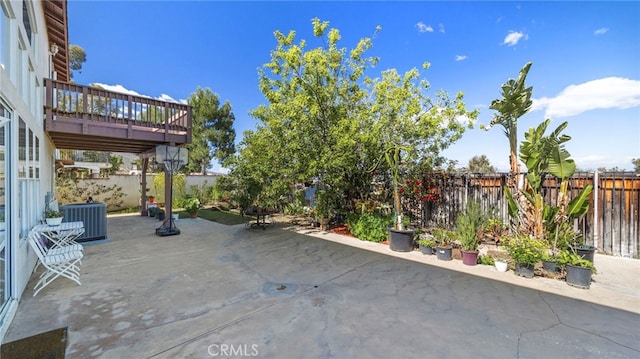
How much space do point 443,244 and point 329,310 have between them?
3445 mm

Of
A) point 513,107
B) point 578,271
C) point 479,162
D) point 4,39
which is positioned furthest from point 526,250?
point 479,162

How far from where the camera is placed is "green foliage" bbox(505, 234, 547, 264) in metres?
4.48

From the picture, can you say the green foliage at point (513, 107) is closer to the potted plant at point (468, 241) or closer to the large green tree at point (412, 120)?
the large green tree at point (412, 120)

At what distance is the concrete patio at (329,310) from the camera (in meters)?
2.58

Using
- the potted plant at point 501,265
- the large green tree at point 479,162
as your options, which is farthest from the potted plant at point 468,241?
the large green tree at point 479,162

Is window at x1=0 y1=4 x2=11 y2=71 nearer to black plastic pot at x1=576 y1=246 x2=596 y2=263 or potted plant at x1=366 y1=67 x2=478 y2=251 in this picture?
potted plant at x1=366 y1=67 x2=478 y2=251

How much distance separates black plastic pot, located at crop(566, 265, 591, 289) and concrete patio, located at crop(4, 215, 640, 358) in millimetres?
115

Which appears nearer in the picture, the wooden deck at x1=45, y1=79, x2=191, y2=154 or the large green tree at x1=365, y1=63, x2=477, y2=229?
the wooden deck at x1=45, y1=79, x2=191, y2=154

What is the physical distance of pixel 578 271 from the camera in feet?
13.3

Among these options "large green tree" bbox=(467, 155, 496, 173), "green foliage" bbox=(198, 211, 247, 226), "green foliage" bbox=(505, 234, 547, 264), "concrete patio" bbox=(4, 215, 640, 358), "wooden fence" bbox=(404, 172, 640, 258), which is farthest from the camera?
"large green tree" bbox=(467, 155, 496, 173)

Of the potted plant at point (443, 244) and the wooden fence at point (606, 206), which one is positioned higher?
the wooden fence at point (606, 206)

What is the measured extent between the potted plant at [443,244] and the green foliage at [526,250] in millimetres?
1075

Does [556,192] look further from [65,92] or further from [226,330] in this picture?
[65,92]

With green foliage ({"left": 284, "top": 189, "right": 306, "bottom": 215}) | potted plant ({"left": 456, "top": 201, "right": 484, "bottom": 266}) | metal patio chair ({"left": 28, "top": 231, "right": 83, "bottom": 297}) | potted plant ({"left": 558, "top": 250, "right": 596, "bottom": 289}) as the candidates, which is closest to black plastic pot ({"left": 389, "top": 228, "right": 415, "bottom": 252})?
potted plant ({"left": 456, "top": 201, "right": 484, "bottom": 266})
